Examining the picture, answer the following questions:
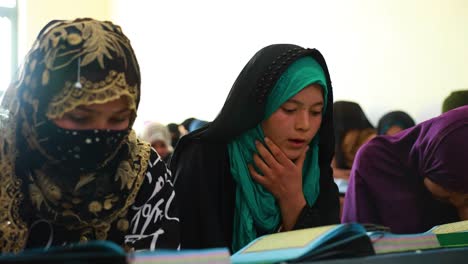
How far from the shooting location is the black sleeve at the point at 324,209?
164cm

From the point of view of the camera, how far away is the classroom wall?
354 cm

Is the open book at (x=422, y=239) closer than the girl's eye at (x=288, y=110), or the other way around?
the open book at (x=422, y=239)

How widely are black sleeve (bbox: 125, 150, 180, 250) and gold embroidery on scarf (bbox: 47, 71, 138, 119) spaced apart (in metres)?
0.22

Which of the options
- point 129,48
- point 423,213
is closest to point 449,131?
point 423,213

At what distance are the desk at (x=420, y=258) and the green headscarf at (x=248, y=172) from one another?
75 cm

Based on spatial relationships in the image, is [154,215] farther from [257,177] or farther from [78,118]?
[257,177]

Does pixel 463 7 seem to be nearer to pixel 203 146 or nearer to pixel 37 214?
pixel 203 146

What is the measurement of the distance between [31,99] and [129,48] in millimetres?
201

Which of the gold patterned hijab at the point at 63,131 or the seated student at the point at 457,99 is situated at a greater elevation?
the gold patterned hijab at the point at 63,131

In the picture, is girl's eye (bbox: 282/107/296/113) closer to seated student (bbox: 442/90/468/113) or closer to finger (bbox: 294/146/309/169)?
finger (bbox: 294/146/309/169)

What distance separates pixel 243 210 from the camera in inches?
63.9

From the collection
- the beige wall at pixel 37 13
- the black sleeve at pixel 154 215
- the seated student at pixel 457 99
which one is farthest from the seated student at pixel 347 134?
the beige wall at pixel 37 13

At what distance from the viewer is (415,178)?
1.92m

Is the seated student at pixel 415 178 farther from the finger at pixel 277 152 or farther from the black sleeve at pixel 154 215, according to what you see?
the black sleeve at pixel 154 215
